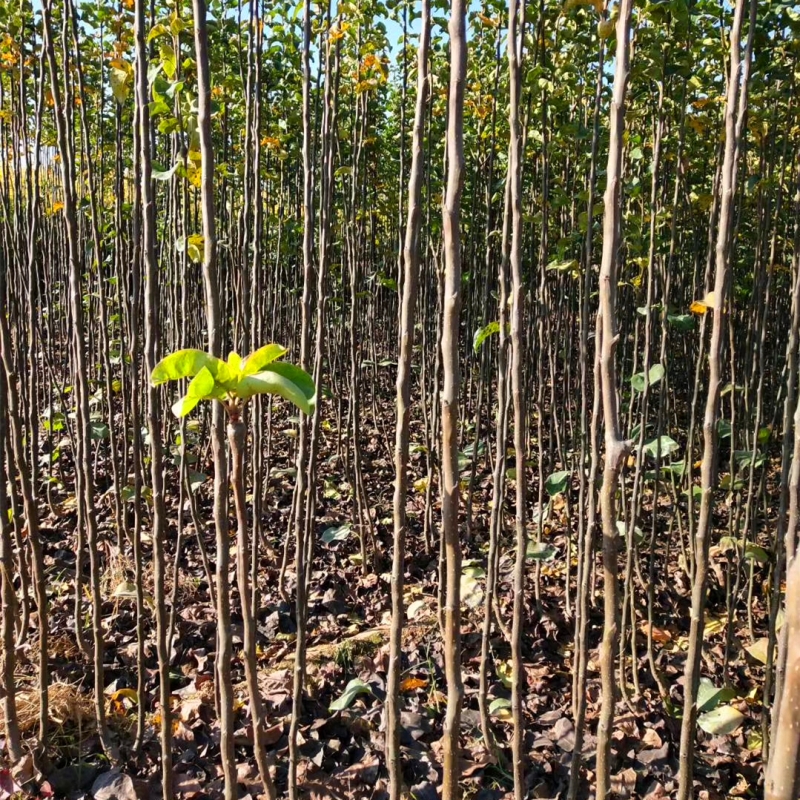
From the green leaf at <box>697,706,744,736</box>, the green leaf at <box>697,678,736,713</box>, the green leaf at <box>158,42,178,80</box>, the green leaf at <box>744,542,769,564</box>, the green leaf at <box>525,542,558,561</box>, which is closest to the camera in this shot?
the green leaf at <box>158,42,178,80</box>

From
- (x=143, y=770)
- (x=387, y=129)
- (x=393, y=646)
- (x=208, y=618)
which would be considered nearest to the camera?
(x=393, y=646)

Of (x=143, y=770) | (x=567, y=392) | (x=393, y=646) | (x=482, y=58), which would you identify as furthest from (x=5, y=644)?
(x=482, y=58)

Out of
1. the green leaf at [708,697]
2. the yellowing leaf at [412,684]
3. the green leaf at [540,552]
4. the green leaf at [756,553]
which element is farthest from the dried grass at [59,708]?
the green leaf at [756,553]

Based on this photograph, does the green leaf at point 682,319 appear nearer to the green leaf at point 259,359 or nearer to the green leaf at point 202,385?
the green leaf at point 259,359

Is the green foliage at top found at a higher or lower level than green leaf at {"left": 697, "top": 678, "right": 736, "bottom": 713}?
higher

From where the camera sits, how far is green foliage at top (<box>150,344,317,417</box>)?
997 mm

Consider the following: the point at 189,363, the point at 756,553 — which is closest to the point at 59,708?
the point at 189,363

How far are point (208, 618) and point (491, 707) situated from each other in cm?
114

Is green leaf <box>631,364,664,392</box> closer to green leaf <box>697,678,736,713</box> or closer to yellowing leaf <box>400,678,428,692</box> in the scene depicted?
green leaf <box>697,678,736,713</box>

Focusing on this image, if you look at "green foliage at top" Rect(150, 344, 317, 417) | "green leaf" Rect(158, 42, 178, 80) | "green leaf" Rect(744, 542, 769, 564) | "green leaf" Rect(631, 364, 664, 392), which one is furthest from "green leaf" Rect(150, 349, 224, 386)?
"green leaf" Rect(744, 542, 769, 564)

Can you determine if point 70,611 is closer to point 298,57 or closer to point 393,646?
point 393,646

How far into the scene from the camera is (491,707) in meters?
2.01

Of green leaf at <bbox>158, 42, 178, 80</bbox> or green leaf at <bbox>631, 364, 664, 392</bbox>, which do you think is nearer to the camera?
green leaf at <bbox>158, 42, 178, 80</bbox>

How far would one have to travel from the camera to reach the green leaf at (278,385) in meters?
→ 1.00
